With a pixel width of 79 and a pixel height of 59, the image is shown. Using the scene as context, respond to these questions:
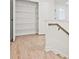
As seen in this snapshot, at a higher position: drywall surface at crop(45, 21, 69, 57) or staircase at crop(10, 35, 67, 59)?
drywall surface at crop(45, 21, 69, 57)

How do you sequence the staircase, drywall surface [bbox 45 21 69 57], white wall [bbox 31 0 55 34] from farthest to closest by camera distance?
1. white wall [bbox 31 0 55 34]
2. the staircase
3. drywall surface [bbox 45 21 69 57]

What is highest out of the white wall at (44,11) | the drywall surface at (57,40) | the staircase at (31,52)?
the white wall at (44,11)

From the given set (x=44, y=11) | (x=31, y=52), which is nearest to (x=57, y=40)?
(x=31, y=52)

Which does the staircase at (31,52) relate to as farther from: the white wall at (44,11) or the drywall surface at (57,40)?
the white wall at (44,11)

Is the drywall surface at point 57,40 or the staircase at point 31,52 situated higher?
the drywall surface at point 57,40

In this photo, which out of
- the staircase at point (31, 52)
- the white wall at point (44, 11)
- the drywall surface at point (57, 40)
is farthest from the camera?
the white wall at point (44, 11)

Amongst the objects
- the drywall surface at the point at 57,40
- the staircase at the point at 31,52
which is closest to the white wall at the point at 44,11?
the staircase at the point at 31,52

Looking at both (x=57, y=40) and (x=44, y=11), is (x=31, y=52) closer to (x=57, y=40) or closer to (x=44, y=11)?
(x=57, y=40)

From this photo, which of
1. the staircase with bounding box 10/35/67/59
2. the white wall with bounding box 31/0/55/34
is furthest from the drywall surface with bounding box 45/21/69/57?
the white wall with bounding box 31/0/55/34

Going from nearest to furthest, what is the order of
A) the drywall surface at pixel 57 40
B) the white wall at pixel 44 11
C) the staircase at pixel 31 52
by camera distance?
1. the drywall surface at pixel 57 40
2. the staircase at pixel 31 52
3. the white wall at pixel 44 11

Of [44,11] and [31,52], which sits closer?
[31,52]

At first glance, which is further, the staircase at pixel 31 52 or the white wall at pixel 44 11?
the white wall at pixel 44 11

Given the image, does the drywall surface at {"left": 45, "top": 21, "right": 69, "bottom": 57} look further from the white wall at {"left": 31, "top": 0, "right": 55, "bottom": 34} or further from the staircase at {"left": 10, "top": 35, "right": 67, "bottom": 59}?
the white wall at {"left": 31, "top": 0, "right": 55, "bottom": 34}

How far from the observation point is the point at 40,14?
375 inches
